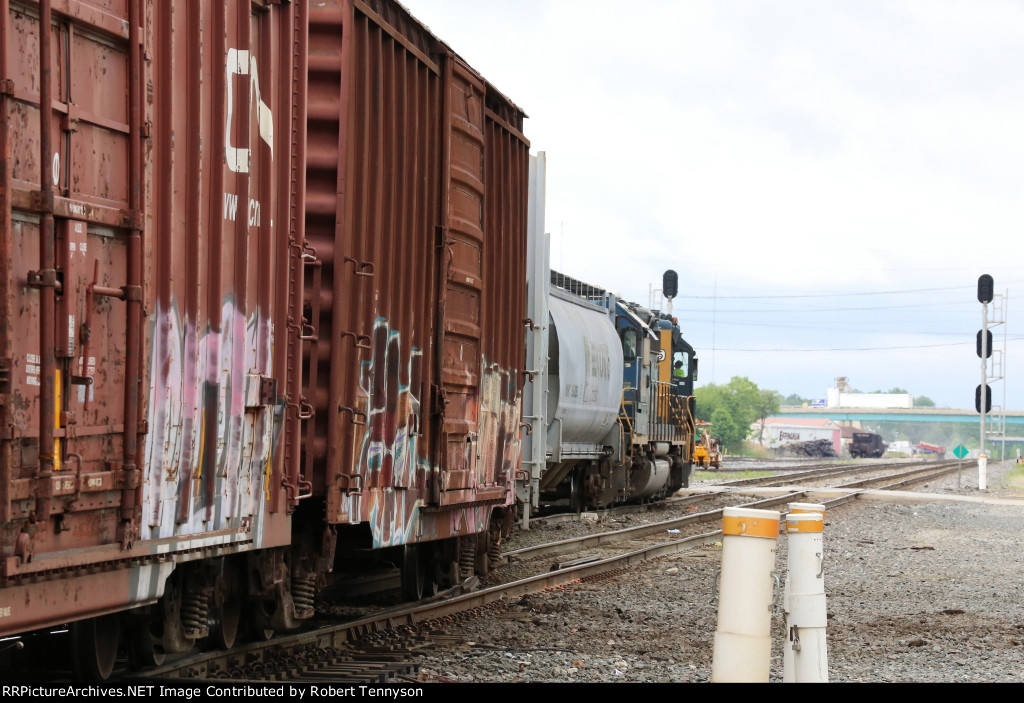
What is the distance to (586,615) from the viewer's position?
1035cm

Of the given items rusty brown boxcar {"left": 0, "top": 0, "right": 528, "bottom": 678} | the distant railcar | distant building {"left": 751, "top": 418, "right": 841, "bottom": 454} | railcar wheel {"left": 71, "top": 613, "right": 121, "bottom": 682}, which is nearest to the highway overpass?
distant building {"left": 751, "top": 418, "right": 841, "bottom": 454}

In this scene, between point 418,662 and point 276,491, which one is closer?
point 276,491

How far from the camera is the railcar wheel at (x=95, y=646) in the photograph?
6.11 metres

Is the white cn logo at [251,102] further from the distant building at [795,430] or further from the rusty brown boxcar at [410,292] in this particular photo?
the distant building at [795,430]

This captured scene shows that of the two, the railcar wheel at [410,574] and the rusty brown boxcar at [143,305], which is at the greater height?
the rusty brown boxcar at [143,305]

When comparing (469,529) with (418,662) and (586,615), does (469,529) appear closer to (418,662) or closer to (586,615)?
(586,615)

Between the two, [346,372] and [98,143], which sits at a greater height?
[98,143]

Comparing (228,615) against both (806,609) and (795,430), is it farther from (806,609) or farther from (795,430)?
(795,430)

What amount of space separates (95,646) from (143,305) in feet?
6.86

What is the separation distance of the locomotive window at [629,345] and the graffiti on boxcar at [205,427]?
53.8 feet

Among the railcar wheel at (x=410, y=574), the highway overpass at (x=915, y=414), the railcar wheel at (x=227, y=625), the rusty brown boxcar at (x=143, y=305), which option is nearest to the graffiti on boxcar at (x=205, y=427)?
the rusty brown boxcar at (x=143, y=305)

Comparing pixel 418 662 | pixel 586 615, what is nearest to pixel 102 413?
pixel 418 662

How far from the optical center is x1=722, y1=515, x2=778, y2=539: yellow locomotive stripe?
495 centimetres

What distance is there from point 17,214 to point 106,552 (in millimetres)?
1490
